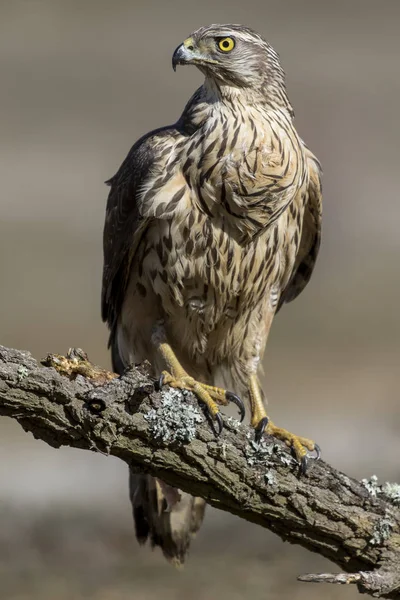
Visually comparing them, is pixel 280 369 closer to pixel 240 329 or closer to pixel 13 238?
pixel 13 238

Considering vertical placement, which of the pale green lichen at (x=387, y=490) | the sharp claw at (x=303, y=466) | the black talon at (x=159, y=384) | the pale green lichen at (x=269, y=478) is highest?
the black talon at (x=159, y=384)

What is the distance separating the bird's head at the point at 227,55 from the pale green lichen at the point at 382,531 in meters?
1.86

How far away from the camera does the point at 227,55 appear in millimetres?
5297

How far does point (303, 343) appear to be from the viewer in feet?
40.9

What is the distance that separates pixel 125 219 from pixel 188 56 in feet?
2.62

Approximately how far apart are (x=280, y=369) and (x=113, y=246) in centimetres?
612

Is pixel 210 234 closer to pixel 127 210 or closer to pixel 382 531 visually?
pixel 127 210

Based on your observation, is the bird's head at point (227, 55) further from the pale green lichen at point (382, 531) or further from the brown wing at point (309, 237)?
the pale green lichen at point (382, 531)

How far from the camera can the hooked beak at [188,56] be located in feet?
17.3

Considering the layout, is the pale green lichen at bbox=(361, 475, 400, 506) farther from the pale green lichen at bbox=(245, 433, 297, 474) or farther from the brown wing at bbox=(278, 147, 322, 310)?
the brown wing at bbox=(278, 147, 322, 310)

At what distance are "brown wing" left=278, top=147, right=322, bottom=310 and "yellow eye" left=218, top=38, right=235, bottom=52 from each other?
0.67 m

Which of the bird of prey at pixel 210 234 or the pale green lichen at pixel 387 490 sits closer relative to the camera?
the pale green lichen at pixel 387 490

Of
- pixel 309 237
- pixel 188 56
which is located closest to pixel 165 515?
pixel 309 237

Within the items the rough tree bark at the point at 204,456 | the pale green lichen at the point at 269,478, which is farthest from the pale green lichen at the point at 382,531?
the pale green lichen at the point at 269,478
